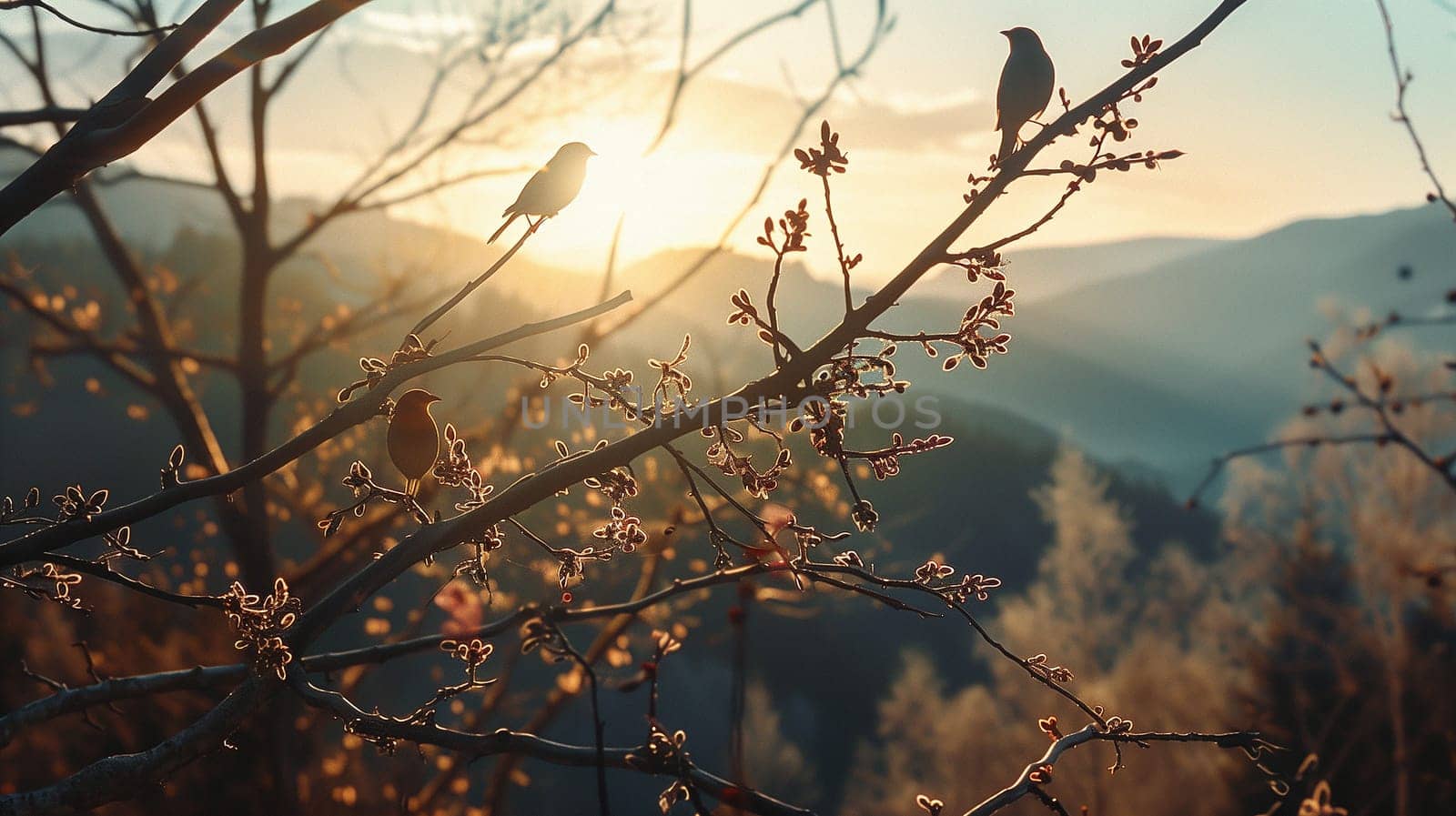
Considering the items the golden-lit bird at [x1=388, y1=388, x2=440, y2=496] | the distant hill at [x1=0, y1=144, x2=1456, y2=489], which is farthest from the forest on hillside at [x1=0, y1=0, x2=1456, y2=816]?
the distant hill at [x1=0, y1=144, x2=1456, y2=489]

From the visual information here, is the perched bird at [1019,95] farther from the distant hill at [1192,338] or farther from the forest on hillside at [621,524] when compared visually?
the distant hill at [1192,338]

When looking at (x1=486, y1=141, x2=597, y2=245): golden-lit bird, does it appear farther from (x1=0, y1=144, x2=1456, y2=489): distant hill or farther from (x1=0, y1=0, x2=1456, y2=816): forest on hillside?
(x1=0, y1=144, x2=1456, y2=489): distant hill

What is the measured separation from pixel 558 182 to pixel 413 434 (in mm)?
683

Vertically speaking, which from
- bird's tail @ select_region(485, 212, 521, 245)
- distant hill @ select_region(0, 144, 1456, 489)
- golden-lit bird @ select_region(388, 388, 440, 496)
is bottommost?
golden-lit bird @ select_region(388, 388, 440, 496)

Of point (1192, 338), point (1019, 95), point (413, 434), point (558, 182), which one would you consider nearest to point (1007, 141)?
point (1019, 95)

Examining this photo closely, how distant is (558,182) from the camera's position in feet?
6.93

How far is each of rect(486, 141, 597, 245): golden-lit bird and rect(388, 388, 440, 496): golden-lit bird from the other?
1.70ft

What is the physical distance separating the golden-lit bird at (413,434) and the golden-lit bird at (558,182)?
52 centimetres

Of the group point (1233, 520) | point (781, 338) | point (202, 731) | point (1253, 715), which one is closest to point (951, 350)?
point (781, 338)

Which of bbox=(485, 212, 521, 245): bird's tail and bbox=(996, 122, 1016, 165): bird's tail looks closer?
bbox=(996, 122, 1016, 165): bird's tail

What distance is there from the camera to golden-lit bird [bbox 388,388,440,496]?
1.79 metres

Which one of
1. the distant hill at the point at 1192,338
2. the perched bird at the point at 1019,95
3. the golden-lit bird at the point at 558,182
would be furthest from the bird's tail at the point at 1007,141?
the distant hill at the point at 1192,338

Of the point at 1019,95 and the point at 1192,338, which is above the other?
the point at 1192,338

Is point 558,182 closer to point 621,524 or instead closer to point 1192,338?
point 621,524
